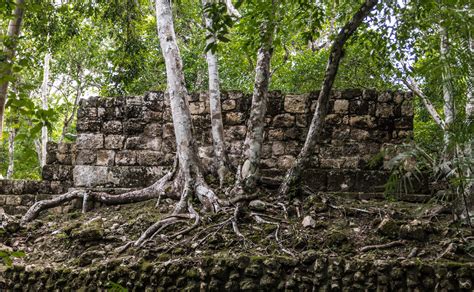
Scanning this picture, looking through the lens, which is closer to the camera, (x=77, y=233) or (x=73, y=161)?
(x=77, y=233)

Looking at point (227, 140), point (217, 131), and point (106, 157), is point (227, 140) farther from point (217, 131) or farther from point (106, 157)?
point (106, 157)

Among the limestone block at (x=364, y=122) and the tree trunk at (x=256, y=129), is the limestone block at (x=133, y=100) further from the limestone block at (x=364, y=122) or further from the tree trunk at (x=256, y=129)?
the limestone block at (x=364, y=122)

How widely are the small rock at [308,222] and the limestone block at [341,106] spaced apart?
182 centimetres

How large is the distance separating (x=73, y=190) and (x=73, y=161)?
1.75ft

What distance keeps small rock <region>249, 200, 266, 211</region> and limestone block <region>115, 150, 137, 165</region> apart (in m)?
1.98

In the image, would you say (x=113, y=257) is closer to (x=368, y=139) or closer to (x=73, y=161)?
(x=73, y=161)

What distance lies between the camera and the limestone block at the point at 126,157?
6.09 meters

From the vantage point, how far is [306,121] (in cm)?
580

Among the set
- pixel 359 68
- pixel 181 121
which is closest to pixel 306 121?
pixel 181 121

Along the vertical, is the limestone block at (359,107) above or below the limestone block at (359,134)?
above

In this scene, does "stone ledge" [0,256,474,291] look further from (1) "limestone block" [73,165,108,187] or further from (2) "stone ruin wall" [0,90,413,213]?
(1) "limestone block" [73,165,108,187]

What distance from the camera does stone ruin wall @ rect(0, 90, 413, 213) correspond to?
18.6ft

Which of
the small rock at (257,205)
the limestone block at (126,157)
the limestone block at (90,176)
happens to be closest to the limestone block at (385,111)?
the small rock at (257,205)

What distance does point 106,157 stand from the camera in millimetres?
6137
